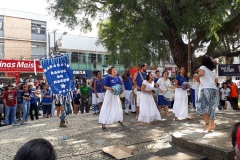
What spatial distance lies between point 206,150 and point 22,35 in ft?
113

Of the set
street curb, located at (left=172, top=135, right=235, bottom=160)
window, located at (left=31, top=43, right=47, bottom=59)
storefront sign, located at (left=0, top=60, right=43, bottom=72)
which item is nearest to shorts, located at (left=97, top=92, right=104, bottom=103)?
street curb, located at (left=172, top=135, right=235, bottom=160)

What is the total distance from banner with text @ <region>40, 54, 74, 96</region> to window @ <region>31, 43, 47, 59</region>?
29716mm

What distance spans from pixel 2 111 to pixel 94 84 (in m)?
4.03

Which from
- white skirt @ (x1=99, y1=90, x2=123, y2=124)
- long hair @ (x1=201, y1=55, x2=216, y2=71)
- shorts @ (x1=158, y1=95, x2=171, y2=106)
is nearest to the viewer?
Answer: long hair @ (x1=201, y1=55, x2=216, y2=71)

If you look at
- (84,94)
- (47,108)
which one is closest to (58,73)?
(47,108)

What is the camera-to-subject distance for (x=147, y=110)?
799cm

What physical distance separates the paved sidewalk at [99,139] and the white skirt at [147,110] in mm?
217

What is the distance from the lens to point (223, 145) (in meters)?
5.07

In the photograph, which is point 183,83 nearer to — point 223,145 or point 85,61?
point 223,145

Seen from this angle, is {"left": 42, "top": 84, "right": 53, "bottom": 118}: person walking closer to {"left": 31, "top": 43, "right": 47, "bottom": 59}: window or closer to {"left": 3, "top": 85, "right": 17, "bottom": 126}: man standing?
{"left": 3, "top": 85, "right": 17, "bottom": 126}: man standing

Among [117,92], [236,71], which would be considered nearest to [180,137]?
[117,92]

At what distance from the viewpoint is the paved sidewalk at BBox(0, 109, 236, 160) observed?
5.53 m

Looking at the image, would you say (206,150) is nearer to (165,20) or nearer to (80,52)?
(165,20)

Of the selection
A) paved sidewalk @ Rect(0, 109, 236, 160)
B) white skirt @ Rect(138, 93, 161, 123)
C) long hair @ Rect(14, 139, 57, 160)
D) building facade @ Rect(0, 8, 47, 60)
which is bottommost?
paved sidewalk @ Rect(0, 109, 236, 160)
